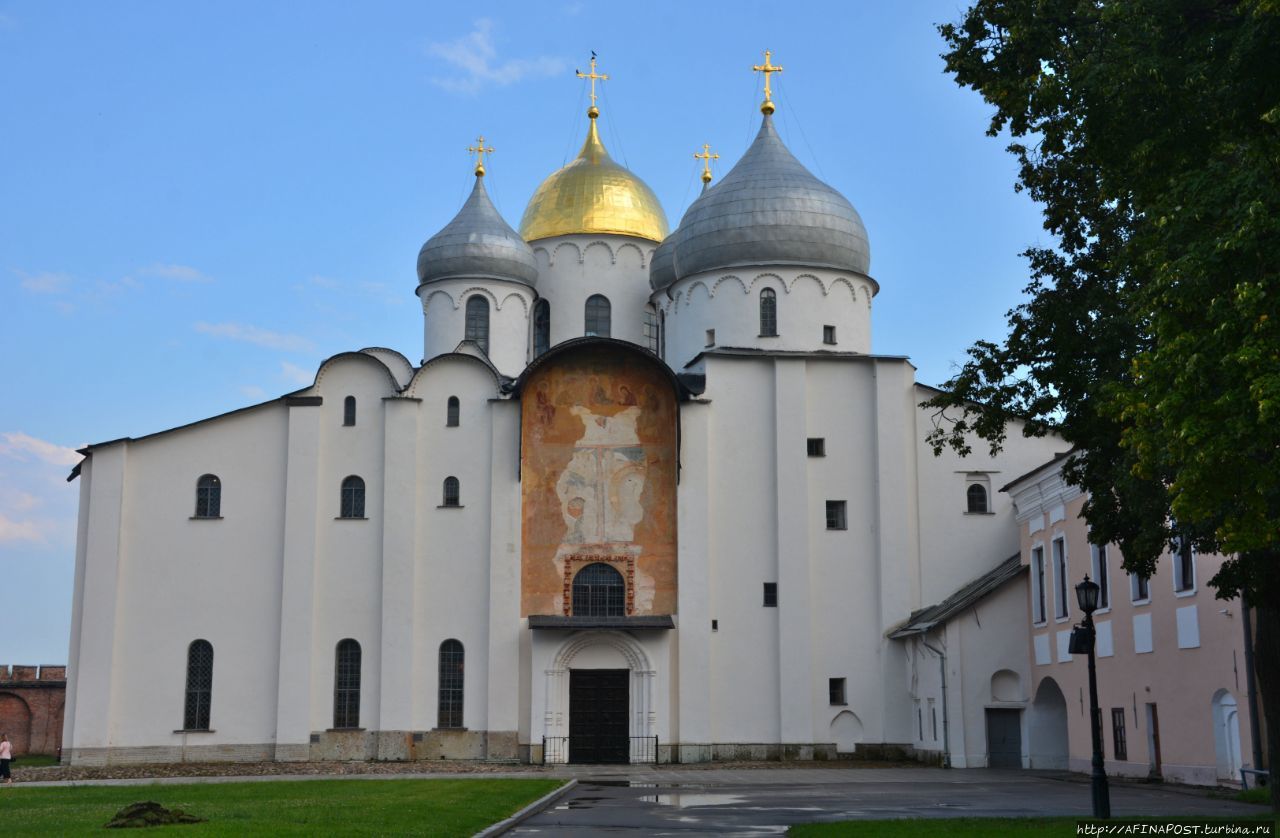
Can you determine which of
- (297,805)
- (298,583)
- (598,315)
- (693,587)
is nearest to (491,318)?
(598,315)

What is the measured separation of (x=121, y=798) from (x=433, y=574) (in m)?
13.5

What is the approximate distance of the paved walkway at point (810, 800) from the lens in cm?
1659

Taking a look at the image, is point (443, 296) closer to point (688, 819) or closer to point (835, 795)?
point (835, 795)

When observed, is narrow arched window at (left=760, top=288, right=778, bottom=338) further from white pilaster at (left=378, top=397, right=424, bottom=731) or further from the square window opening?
white pilaster at (left=378, top=397, right=424, bottom=731)

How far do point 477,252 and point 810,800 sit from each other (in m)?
22.9

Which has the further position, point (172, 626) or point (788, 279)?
point (788, 279)

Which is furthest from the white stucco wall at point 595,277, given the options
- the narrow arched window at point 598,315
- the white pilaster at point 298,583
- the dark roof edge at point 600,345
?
the white pilaster at point 298,583

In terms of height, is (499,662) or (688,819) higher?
(499,662)

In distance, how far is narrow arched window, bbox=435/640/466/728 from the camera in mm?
32156

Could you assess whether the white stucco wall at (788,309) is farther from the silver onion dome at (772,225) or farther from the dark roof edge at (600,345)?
the dark roof edge at (600,345)

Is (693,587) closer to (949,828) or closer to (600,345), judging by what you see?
(600,345)

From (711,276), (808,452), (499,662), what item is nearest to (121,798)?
(499,662)

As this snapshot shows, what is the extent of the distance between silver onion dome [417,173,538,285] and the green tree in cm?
2400

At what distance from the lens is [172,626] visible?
1280 inches
